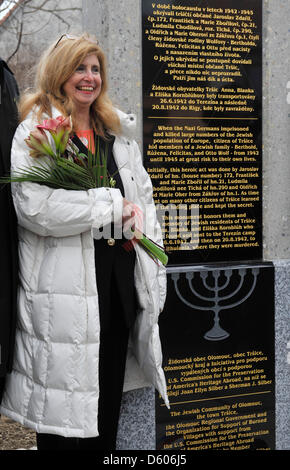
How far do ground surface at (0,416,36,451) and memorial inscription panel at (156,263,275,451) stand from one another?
117cm

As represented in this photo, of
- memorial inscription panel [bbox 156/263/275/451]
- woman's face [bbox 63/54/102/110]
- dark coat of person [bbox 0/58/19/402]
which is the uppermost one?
woman's face [bbox 63/54/102/110]

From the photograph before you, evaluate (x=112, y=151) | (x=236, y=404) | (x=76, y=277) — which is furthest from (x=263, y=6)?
(x=236, y=404)

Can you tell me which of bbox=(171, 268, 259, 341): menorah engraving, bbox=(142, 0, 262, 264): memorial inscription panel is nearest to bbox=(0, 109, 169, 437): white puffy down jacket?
bbox=(142, 0, 262, 264): memorial inscription panel

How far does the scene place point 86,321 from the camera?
2.56 m

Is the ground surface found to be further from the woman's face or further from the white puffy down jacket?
the woman's face

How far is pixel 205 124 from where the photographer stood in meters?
3.45

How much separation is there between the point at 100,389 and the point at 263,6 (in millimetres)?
2478

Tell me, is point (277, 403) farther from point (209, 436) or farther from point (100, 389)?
point (100, 389)

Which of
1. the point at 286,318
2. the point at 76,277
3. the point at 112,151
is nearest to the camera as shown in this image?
the point at 76,277

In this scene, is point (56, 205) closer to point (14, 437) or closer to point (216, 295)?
point (216, 295)

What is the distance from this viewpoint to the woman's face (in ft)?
8.84

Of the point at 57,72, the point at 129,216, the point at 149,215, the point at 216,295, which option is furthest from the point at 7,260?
the point at 216,295

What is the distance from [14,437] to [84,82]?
8.93 ft

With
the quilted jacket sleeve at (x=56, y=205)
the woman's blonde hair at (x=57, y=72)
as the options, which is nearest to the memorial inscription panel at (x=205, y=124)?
the woman's blonde hair at (x=57, y=72)
